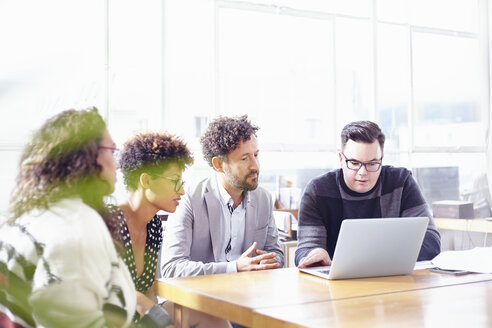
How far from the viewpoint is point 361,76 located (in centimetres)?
312

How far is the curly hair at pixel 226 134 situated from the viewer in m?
1.39

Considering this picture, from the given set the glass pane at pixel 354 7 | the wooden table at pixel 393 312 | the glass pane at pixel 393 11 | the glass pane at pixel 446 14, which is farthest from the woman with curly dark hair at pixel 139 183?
the glass pane at pixel 446 14

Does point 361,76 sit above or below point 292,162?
above

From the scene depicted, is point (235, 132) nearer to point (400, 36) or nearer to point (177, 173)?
point (177, 173)

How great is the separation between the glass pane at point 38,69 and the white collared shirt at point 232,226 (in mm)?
1121

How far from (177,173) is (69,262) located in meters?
0.22

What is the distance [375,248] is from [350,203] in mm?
429

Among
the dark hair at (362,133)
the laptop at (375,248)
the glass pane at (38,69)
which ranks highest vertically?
the dark hair at (362,133)

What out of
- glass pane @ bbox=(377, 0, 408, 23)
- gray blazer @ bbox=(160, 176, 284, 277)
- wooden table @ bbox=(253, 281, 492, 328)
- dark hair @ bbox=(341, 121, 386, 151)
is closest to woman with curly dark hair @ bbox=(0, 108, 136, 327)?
wooden table @ bbox=(253, 281, 492, 328)

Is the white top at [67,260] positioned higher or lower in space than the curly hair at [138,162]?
lower

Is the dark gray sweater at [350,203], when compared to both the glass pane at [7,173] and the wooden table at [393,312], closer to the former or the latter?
the wooden table at [393,312]

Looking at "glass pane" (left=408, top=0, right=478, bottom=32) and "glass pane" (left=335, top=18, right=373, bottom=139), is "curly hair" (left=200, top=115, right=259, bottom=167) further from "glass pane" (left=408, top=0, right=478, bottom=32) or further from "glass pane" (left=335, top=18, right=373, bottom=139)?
"glass pane" (left=408, top=0, right=478, bottom=32)

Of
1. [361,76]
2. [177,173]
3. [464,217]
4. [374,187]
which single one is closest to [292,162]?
[361,76]

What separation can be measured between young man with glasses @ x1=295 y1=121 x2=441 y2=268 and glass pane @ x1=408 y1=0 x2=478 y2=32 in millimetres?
2012
